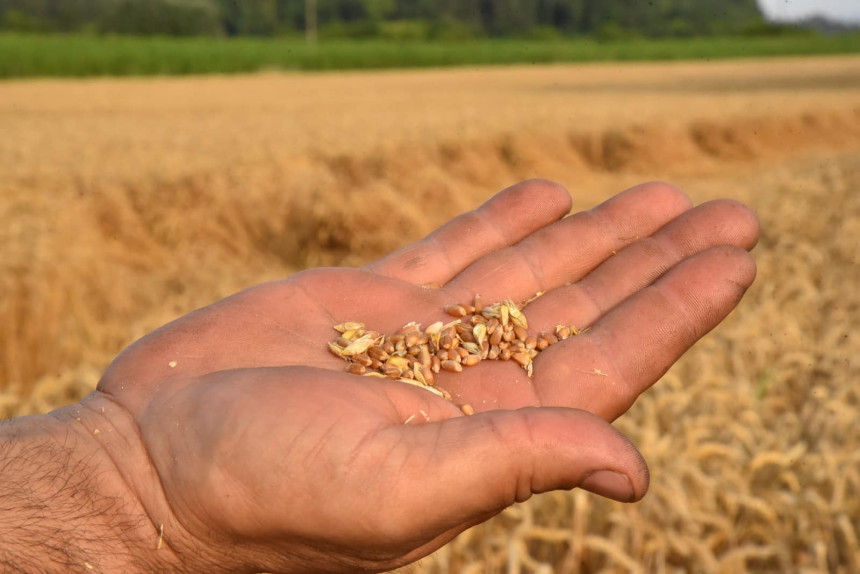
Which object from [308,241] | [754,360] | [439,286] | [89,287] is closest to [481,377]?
[439,286]

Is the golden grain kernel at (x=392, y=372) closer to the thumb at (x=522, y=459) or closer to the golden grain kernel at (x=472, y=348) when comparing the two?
the golden grain kernel at (x=472, y=348)

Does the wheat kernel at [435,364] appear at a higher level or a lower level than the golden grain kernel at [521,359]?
Result: lower

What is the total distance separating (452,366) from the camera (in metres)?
2.44

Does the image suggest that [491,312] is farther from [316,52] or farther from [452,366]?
[316,52]

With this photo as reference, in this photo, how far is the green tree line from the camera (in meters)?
45.8

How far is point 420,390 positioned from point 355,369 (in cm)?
33

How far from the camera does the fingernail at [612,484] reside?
1.81 m

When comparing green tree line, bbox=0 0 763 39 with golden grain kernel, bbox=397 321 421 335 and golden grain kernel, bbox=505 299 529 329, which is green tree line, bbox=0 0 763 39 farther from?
golden grain kernel, bbox=397 321 421 335

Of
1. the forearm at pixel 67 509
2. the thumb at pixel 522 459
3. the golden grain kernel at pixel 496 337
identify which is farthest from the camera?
the golden grain kernel at pixel 496 337

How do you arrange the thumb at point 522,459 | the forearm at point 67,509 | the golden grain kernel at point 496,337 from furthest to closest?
the golden grain kernel at point 496,337
the forearm at point 67,509
the thumb at point 522,459

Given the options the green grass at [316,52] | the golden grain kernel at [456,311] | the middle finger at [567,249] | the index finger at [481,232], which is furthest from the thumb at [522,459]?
the green grass at [316,52]

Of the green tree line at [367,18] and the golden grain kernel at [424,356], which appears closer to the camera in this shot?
the golden grain kernel at [424,356]

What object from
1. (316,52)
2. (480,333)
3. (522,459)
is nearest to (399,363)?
(480,333)

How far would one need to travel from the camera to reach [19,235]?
5.42m
